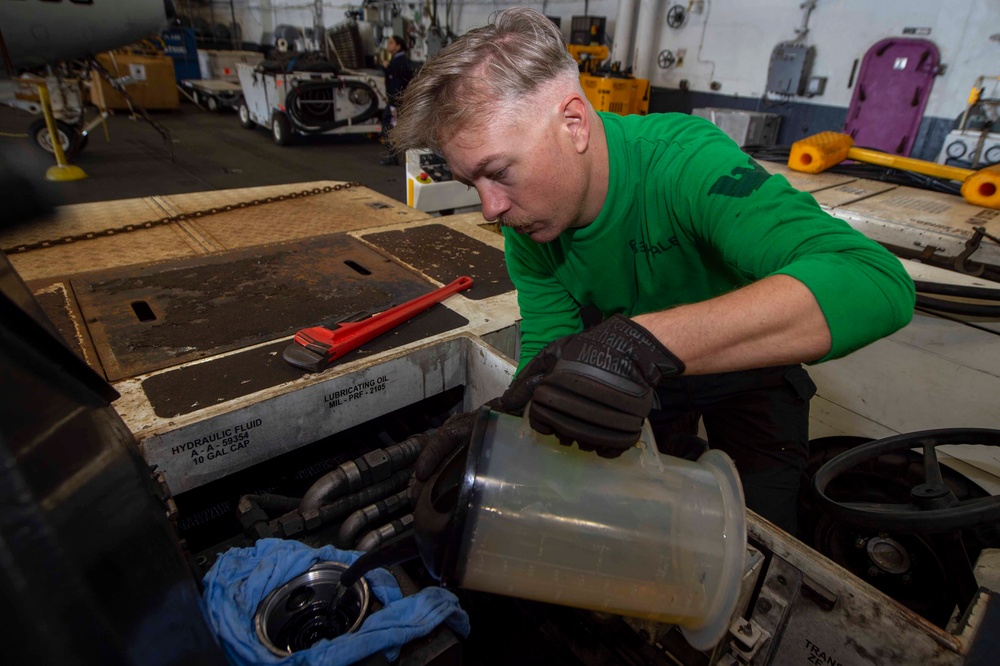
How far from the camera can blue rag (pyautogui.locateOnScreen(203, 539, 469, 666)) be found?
94 cm

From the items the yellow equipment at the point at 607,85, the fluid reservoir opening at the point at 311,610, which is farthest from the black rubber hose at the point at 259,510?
the yellow equipment at the point at 607,85

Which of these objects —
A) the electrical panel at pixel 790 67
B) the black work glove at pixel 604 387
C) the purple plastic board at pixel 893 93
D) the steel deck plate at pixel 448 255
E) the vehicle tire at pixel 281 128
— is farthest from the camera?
the vehicle tire at pixel 281 128

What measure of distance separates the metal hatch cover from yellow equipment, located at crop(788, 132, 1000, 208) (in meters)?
2.49

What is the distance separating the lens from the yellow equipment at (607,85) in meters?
6.18

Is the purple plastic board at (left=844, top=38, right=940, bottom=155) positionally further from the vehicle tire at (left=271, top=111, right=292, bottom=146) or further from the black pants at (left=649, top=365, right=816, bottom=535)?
the vehicle tire at (left=271, top=111, right=292, bottom=146)

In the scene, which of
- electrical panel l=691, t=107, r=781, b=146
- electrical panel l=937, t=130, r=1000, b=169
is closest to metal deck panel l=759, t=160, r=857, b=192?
electrical panel l=937, t=130, r=1000, b=169

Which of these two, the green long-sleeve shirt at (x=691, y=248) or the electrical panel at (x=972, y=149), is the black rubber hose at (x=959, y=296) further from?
the electrical panel at (x=972, y=149)

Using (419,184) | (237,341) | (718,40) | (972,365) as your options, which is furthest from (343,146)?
(972,365)

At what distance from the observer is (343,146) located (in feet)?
28.9

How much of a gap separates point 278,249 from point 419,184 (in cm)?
110

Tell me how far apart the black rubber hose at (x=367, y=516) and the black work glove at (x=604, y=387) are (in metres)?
0.71

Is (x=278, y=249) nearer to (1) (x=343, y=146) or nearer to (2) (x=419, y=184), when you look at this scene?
(2) (x=419, y=184)

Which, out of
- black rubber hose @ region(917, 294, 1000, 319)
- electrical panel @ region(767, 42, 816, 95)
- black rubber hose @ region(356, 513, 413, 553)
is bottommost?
black rubber hose @ region(356, 513, 413, 553)

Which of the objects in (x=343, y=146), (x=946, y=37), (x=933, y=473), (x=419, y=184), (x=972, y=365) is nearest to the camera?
(x=933, y=473)
